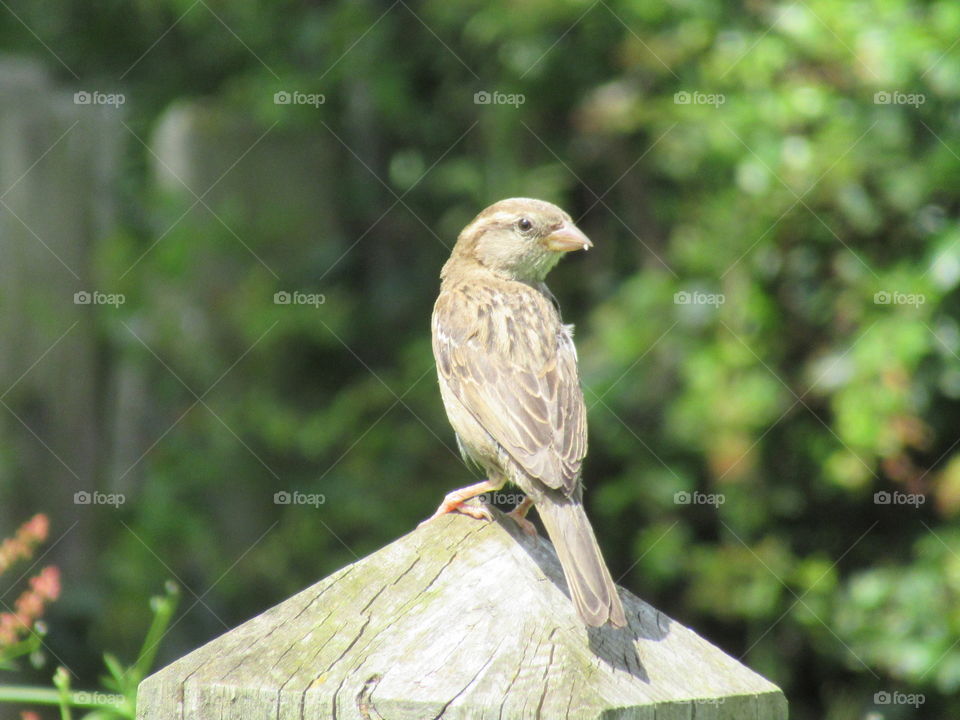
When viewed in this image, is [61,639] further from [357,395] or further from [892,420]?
[892,420]

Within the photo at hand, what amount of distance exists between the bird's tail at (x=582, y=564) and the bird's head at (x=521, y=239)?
1331 mm

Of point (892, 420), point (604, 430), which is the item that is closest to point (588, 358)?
point (604, 430)

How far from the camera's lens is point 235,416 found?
19.1 ft

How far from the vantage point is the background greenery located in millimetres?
4574

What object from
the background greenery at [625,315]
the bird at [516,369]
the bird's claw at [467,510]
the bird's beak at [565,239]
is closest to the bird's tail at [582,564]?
the bird at [516,369]

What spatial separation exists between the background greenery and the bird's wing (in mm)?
1342

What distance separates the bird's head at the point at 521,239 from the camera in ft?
13.3

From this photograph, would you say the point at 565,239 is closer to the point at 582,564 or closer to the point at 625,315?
the point at 625,315

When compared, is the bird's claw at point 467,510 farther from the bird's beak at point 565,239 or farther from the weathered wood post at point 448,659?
the bird's beak at point 565,239

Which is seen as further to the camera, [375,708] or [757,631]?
[757,631]

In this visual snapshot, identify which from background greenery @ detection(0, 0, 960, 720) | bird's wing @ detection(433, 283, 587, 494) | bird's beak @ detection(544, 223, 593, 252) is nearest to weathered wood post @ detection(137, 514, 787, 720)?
bird's wing @ detection(433, 283, 587, 494)

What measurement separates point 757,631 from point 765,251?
5.64 feet

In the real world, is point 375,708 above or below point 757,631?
above

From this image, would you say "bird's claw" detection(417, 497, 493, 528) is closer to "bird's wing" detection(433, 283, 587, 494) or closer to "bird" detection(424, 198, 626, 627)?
"bird" detection(424, 198, 626, 627)
